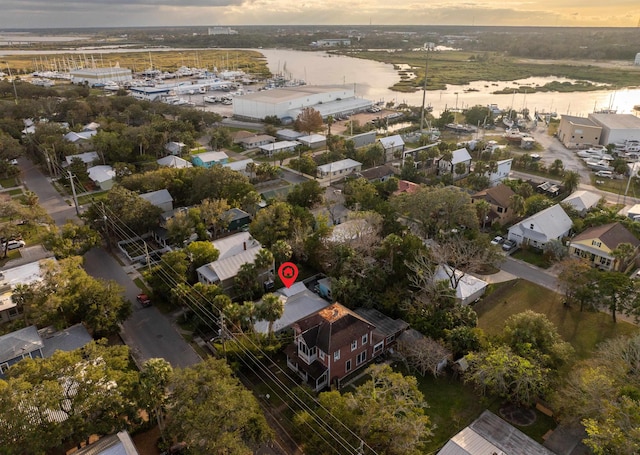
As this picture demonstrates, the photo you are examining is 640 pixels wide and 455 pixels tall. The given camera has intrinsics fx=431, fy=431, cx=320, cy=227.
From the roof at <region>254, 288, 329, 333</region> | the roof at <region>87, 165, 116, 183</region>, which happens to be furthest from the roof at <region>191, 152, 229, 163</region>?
the roof at <region>254, 288, 329, 333</region>

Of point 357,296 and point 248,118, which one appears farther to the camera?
point 248,118

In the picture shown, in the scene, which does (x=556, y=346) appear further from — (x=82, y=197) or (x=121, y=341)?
(x=82, y=197)

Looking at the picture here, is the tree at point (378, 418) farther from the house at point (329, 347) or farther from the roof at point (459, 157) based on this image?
the roof at point (459, 157)

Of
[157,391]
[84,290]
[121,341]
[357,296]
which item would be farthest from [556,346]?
[84,290]

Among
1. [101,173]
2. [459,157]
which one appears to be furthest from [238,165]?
[459,157]

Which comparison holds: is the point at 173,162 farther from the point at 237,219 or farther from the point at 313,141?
the point at 313,141

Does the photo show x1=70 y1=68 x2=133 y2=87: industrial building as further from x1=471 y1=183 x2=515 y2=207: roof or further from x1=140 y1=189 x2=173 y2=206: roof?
x1=471 y1=183 x2=515 y2=207: roof
